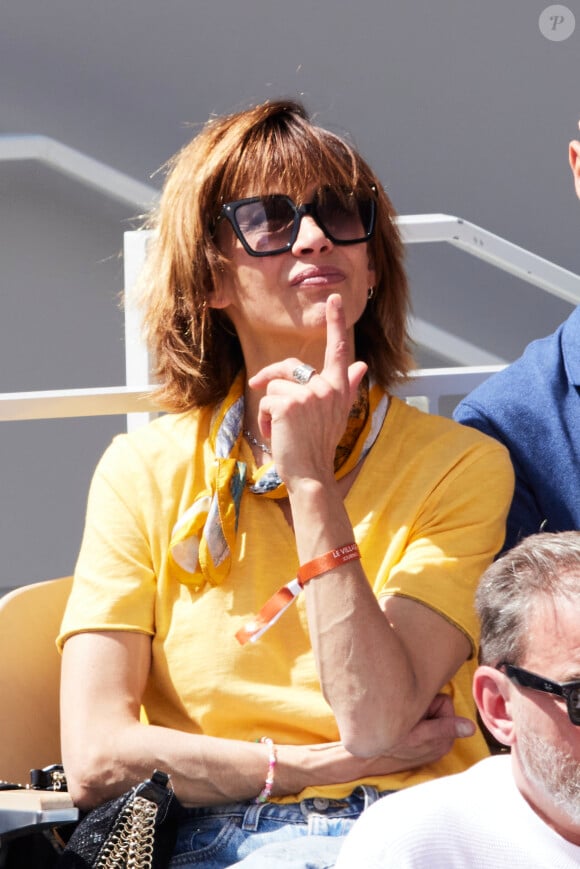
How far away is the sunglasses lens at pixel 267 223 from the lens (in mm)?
2211

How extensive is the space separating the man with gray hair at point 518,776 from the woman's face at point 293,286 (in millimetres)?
785

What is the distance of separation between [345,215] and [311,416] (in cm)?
47

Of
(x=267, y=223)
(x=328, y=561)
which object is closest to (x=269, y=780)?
(x=328, y=561)

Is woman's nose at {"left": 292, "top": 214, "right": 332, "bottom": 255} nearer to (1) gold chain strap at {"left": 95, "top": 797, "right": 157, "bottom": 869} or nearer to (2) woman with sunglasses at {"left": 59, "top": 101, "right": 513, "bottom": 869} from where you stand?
(2) woman with sunglasses at {"left": 59, "top": 101, "right": 513, "bottom": 869}

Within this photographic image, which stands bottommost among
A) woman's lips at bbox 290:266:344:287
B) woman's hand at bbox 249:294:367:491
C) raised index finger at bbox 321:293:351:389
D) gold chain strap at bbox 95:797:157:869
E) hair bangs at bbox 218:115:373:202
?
gold chain strap at bbox 95:797:157:869

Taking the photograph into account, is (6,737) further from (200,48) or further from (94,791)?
(200,48)

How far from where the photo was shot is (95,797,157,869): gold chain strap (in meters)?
1.76

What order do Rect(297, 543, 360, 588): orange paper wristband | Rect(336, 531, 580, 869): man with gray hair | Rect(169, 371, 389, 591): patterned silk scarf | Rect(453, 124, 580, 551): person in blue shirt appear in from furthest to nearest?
1. Rect(453, 124, 580, 551): person in blue shirt
2. Rect(169, 371, 389, 591): patterned silk scarf
3. Rect(297, 543, 360, 588): orange paper wristband
4. Rect(336, 531, 580, 869): man with gray hair

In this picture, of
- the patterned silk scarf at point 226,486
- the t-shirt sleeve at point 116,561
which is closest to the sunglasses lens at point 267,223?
the patterned silk scarf at point 226,486

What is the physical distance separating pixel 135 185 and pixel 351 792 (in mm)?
3741

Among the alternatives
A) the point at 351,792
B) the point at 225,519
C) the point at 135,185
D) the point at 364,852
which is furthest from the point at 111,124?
the point at 364,852

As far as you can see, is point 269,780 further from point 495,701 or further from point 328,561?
point 495,701

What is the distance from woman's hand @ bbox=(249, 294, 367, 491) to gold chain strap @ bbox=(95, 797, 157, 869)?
50cm

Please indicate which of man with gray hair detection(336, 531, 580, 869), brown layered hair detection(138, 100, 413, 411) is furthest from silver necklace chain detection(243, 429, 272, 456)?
man with gray hair detection(336, 531, 580, 869)
